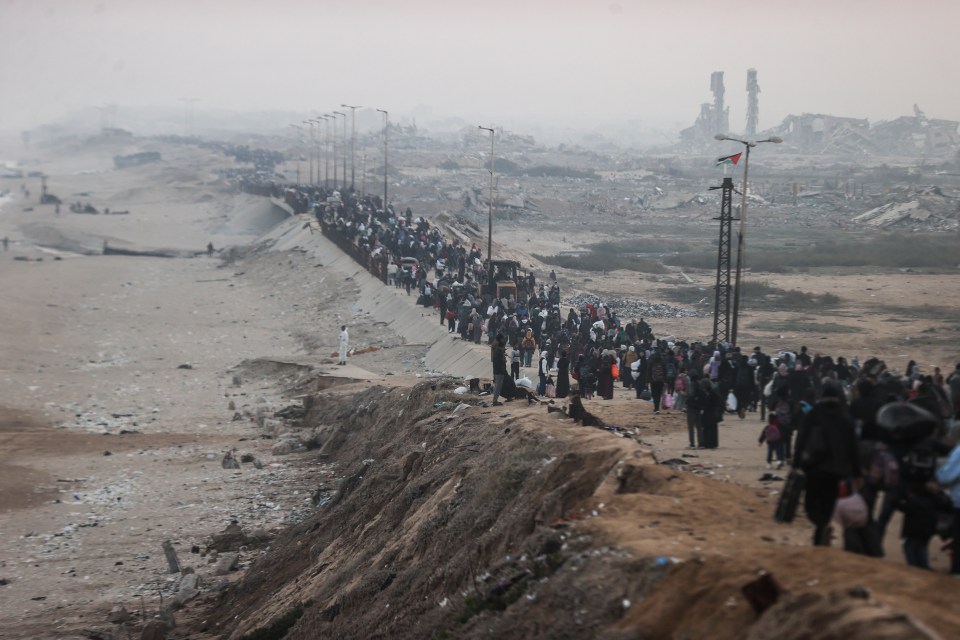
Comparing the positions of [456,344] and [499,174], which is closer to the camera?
[456,344]

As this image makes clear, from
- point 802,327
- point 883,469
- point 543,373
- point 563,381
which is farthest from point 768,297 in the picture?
point 883,469

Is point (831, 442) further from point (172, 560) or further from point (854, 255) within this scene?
point (854, 255)

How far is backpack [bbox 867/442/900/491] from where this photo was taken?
22.2ft

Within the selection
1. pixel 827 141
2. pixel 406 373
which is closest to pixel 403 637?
pixel 406 373

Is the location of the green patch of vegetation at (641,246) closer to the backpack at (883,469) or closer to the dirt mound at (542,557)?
the dirt mound at (542,557)

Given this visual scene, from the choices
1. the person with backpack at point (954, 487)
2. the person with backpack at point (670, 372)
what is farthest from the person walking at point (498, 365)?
the person with backpack at point (954, 487)

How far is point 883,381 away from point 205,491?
11055 mm

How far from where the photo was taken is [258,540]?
15.2m

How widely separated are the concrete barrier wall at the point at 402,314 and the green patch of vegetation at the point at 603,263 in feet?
35.2

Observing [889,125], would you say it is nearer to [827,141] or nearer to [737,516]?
[827,141]

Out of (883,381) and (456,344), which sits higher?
(883,381)

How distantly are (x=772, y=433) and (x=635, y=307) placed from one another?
2558 centimetres

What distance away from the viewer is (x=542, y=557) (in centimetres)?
787

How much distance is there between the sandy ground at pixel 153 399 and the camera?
14.1 meters
